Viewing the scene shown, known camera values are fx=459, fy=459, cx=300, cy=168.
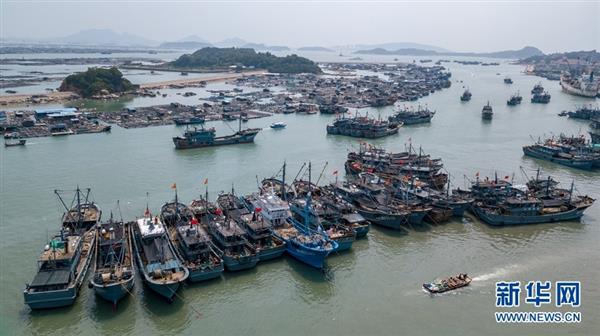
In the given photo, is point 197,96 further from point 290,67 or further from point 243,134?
point 290,67

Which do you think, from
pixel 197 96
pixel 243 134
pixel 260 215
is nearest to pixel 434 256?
pixel 260 215

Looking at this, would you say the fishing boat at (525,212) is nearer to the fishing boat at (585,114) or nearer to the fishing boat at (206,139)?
the fishing boat at (206,139)

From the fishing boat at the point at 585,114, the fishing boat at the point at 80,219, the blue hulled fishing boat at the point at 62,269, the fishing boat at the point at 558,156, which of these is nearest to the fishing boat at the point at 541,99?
the fishing boat at the point at 585,114

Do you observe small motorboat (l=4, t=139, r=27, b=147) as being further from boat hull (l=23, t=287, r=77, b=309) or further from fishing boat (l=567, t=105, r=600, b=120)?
fishing boat (l=567, t=105, r=600, b=120)

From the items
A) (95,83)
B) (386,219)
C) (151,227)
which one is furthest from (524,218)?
(95,83)

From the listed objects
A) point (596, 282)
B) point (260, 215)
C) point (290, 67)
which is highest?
point (290, 67)

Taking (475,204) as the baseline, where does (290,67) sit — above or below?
above

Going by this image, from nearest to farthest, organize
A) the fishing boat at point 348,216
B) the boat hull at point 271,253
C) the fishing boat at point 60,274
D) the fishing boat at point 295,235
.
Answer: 1. the fishing boat at point 60,274
2. the fishing boat at point 295,235
3. the boat hull at point 271,253
4. the fishing boat at point 348,216
